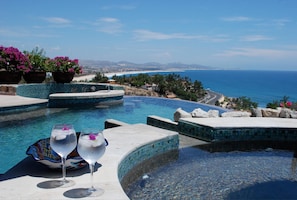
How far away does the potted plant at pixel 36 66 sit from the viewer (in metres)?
11.2

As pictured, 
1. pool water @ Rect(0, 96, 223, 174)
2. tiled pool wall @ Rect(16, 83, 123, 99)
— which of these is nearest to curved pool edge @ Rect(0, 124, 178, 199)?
pool water @ Rect(0, 96, 223, 174)

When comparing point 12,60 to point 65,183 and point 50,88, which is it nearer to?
point 50,88

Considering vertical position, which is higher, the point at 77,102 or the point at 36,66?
the point at 36,66

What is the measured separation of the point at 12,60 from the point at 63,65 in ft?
6.23

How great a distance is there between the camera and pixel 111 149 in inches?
135

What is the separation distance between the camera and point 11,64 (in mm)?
10469

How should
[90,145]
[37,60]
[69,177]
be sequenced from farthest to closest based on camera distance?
[37,60]
[69,177]
[90,145]

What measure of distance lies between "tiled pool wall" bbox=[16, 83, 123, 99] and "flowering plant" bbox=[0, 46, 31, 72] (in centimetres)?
80

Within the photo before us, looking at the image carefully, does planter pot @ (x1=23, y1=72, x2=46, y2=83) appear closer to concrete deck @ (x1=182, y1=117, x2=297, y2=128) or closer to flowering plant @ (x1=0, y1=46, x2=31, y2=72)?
flowering plant @ (x1=0, y1=46, x2=31, y2=72)

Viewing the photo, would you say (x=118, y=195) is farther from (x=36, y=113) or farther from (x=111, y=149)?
(x=36, y=113)

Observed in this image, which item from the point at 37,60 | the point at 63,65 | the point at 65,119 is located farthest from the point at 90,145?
the point at 37,60

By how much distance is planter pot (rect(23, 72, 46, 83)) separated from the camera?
11172 millimetres

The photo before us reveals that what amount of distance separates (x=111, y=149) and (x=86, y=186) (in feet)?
3.76

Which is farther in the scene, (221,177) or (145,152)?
(145,152)
